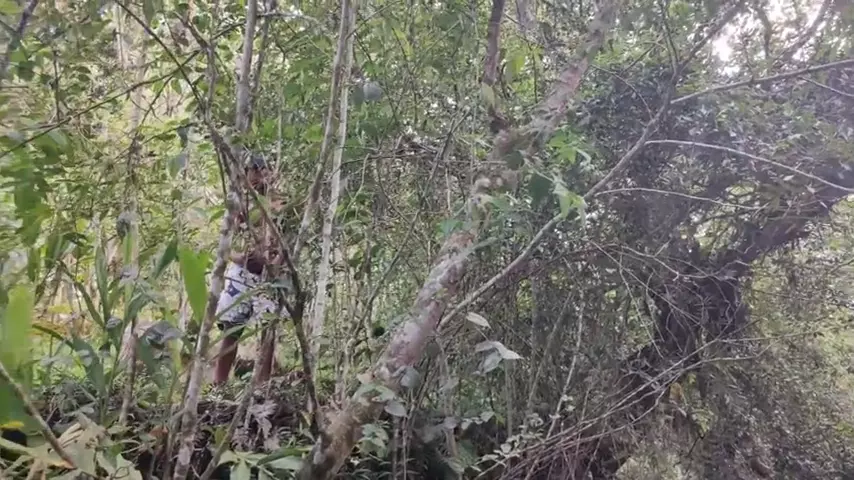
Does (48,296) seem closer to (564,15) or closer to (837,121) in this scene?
(564,15)

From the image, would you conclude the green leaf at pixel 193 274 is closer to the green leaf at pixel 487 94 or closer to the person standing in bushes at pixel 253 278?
the person standing in bushes at pixel 253 278

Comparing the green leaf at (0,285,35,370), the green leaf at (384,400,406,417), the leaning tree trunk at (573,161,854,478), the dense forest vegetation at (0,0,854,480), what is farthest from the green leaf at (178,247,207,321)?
the leaning tree trunk at (573,161,854,478)

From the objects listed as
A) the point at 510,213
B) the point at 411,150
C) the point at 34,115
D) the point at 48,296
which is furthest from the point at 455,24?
the point at 48,296

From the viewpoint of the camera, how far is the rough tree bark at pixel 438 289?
156 cm

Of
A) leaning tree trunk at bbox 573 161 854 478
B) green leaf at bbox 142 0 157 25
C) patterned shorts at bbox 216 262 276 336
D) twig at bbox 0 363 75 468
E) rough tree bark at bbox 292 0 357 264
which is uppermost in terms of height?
green leaf at bbox 142 0 157 25

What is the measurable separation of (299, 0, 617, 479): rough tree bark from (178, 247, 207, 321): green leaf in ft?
1.53

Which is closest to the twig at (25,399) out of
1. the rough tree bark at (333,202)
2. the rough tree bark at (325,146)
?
the rough tree bark at (325,146)

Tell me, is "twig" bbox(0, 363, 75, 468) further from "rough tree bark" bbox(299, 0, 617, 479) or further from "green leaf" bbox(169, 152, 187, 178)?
"green leaf" bbox(169, 152, 187, 178)

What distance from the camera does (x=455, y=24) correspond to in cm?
211

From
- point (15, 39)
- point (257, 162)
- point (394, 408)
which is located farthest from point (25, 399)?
point (257, 162)

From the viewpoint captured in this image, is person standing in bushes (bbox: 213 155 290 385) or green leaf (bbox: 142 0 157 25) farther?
person standing in bushes (bbox: 213 155 290 385)

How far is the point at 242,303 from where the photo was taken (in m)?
1.89

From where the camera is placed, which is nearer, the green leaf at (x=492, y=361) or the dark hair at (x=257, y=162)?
the green leaf at (x=492, y=361)

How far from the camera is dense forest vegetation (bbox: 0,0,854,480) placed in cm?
146
